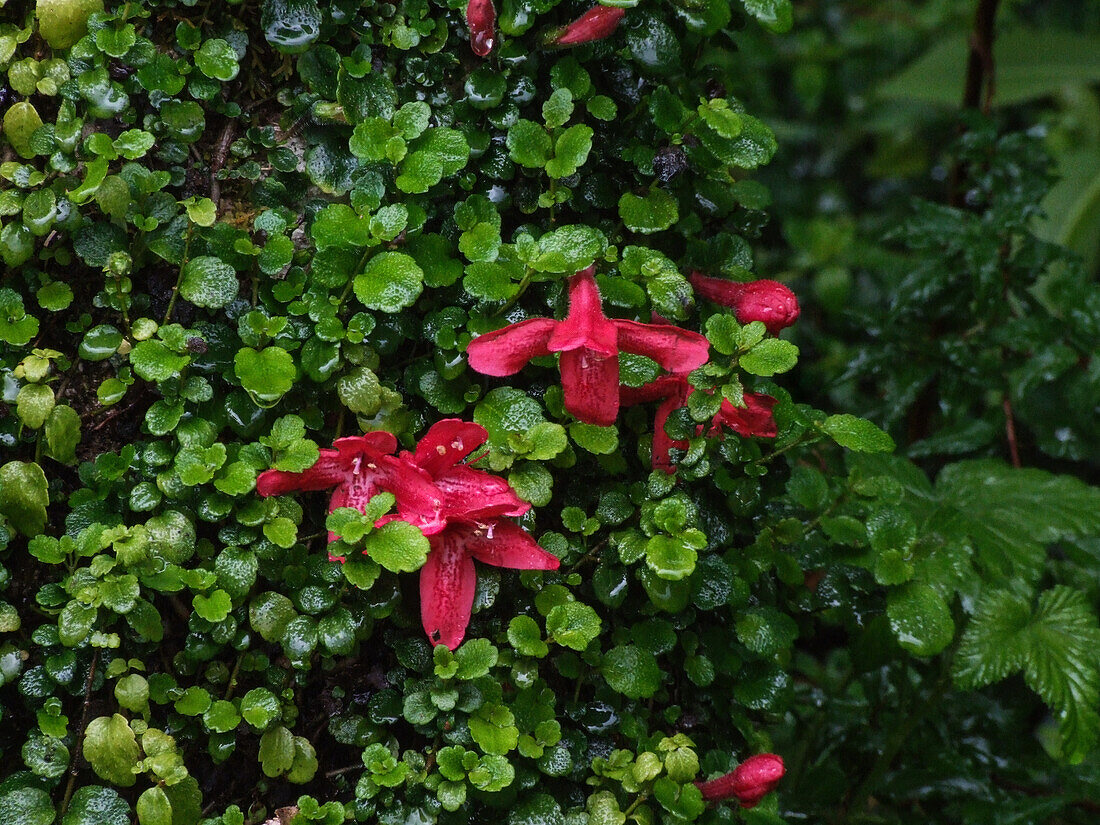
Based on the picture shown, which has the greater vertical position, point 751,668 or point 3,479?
point 3,479

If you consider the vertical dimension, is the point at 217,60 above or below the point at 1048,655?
above

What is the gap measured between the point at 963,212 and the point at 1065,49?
1.81 m

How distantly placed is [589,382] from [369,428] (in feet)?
0.76

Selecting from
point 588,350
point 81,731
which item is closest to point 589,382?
point 588,350

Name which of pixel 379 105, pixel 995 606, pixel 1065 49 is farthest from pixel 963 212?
pixel 1065 49

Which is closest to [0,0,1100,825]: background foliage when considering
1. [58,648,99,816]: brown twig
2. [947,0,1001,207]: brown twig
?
[58,648,99,816]: brown twig

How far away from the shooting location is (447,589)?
3.10 feet

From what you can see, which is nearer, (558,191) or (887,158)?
(558,191)

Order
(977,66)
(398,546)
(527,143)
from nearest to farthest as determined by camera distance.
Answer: (398,546) → (527,143) → (977,66)

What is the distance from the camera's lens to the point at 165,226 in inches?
38.8

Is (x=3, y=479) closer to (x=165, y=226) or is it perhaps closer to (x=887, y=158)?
(x=165, y=226)

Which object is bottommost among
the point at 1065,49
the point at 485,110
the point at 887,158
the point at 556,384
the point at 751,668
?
the point at 887,158

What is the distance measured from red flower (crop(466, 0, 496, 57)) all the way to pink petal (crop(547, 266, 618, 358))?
262 mm

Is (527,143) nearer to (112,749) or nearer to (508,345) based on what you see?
(508,345)
